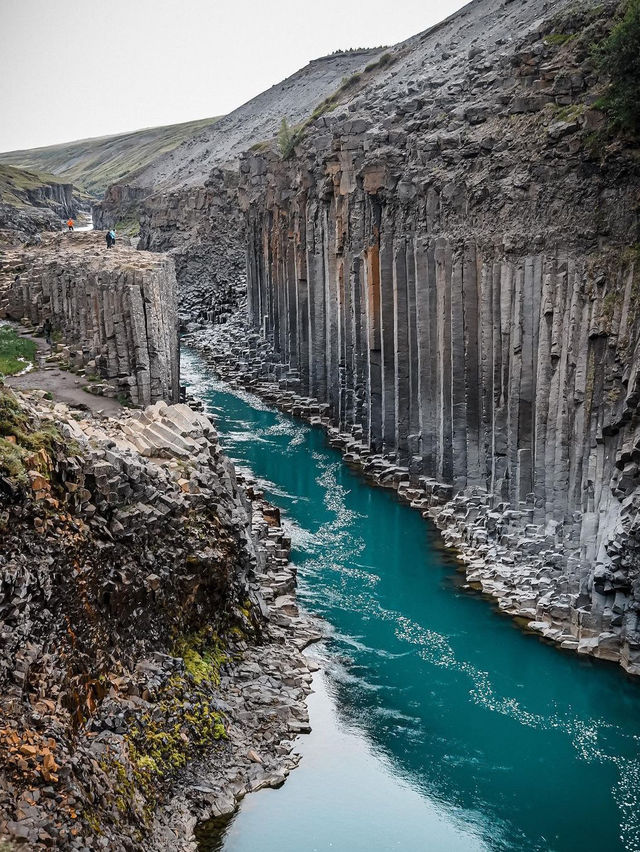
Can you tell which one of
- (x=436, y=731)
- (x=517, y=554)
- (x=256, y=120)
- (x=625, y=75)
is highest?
(x=256, y=120)

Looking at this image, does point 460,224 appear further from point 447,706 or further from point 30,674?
point 30,674

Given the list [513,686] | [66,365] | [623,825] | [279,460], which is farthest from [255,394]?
[623,825]

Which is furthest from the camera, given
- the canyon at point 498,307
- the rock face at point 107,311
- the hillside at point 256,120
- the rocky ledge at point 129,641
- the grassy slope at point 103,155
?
the grassy slope at point 103,155

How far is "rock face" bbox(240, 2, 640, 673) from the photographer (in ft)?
76.8

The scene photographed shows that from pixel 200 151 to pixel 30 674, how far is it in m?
83.0

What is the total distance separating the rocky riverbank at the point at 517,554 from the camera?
22422 millimetres

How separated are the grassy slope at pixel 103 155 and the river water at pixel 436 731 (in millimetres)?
92112

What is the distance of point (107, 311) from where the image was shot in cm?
2933

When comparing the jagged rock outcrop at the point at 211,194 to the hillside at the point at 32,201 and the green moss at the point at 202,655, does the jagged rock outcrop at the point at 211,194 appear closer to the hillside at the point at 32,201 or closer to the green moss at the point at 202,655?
the hillside at the point at 32,201

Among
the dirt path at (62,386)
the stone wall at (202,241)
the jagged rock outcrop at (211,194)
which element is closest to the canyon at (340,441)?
the dirt path at (62,386)

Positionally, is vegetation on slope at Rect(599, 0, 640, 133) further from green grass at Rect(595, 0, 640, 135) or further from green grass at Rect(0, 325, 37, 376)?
green grass at Rect(0, 325, 37, 376)

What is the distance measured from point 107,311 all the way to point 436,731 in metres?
15.0

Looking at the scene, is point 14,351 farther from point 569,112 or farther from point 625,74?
point 625,74

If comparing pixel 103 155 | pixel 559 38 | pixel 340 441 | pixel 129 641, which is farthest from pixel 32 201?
pixel 103 155
